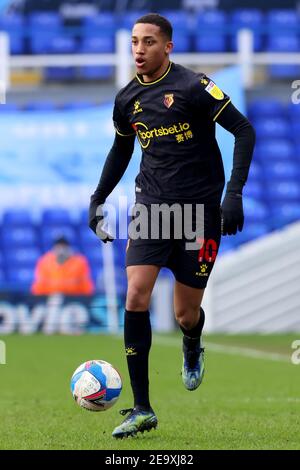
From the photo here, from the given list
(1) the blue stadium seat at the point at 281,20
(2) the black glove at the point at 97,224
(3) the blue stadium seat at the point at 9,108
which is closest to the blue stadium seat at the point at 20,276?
(3) the blue stadium seat at the point at 9,108

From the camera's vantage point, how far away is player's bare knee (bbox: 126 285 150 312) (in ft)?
21.1

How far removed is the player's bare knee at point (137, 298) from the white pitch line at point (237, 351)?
19.9ft

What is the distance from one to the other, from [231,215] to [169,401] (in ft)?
9.26

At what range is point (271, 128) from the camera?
70.0ft

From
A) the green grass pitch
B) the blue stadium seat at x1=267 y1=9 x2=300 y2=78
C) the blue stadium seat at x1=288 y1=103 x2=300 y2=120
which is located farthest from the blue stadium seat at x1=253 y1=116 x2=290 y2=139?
the green grass pitch

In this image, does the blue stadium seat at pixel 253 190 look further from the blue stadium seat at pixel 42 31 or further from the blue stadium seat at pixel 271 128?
the blue stadium seat at pixel 42 31

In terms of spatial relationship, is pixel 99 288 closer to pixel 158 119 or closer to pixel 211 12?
pixel 211 12

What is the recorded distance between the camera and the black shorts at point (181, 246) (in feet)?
21.4

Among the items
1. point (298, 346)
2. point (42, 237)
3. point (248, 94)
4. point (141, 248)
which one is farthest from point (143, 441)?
point (248, 94)

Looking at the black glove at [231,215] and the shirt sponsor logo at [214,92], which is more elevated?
the shirt sponsor logo at [214,92]

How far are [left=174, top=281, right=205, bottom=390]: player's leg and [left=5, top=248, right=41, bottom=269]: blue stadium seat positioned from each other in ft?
41.6

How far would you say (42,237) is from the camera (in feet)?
66.3

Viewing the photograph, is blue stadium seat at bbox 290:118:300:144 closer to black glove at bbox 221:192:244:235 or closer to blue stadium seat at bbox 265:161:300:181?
blue stadium seat at bbox 265:161:300:181

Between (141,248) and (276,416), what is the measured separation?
5.15ft
